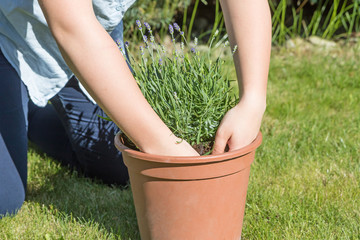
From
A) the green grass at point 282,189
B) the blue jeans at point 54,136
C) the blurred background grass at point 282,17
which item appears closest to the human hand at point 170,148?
the green grass at point 282,189

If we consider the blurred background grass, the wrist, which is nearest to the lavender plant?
the wrist

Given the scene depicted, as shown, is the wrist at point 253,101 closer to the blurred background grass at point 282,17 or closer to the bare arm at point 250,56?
the bare arm at point 250,56

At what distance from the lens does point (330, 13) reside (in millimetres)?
4242

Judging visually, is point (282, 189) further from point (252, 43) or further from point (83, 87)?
point (83, 87)

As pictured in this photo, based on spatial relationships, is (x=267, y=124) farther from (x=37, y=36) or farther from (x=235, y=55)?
(x=37, y=36)

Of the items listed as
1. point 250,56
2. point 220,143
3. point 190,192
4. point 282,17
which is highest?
point 250,56

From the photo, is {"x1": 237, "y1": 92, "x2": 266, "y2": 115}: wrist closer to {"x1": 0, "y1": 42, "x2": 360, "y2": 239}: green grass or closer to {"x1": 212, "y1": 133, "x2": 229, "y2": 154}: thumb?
{"x1": 212, "y1": 133, "x2": 229, "y2": 154}: thumb

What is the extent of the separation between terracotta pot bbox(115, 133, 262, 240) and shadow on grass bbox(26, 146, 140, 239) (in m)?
0.34

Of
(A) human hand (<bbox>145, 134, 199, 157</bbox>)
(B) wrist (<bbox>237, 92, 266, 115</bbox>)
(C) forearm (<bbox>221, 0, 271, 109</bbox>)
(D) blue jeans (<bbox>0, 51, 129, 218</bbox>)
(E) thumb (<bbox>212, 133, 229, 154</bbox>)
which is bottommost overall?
(D) blue jeans (<bbox>0, 51, 129, 218</bbox>)

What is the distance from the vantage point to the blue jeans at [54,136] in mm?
2055

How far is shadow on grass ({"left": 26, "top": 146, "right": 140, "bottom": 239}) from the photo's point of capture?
Answer: 75.4 inches

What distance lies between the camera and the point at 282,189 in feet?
6.81

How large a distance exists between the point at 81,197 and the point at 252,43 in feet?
3.60

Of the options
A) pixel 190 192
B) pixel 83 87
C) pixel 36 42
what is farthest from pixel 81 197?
pixel 190 192
